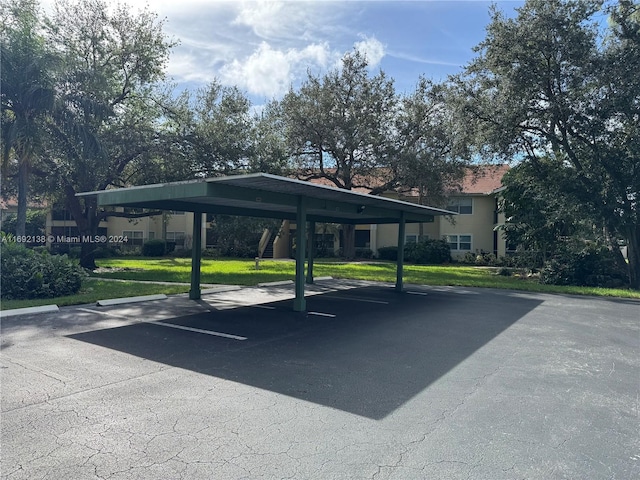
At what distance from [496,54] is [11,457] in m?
19.7

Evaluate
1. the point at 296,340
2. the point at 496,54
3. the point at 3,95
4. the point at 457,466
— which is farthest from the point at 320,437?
the point at 496,54

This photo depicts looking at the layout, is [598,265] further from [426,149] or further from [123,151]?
[123,151]

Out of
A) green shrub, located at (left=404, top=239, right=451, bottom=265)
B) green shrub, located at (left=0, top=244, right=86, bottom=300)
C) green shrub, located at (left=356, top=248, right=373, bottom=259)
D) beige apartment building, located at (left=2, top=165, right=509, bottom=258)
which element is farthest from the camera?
green shrub, located at (left=356, top=248, right=373, bottom=259)

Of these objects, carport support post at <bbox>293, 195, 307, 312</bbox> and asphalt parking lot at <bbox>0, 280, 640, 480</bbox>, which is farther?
carport support post at <bbox>293, 195, 307, 312</bbox>

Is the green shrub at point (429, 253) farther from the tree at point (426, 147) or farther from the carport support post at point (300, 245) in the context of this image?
the carport support post at point (300, 245)

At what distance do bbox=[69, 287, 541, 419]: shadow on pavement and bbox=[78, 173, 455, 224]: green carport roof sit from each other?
Result: 2620mm

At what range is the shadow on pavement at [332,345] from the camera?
5.52 m

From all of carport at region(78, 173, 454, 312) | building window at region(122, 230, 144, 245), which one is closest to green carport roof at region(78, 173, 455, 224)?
carport at region(78, 173, 454, 312)

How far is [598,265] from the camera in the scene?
19547mm

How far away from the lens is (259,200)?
31.0 ft

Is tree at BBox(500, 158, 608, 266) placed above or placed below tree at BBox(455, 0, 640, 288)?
below

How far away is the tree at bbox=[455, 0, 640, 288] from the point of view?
1675 centimetres

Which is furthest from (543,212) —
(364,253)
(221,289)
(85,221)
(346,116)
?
(85,221)

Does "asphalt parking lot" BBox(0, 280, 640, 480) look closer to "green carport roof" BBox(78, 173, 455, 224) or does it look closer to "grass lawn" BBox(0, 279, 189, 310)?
"grass lawn" BBox(0, 279, 189, 310)
